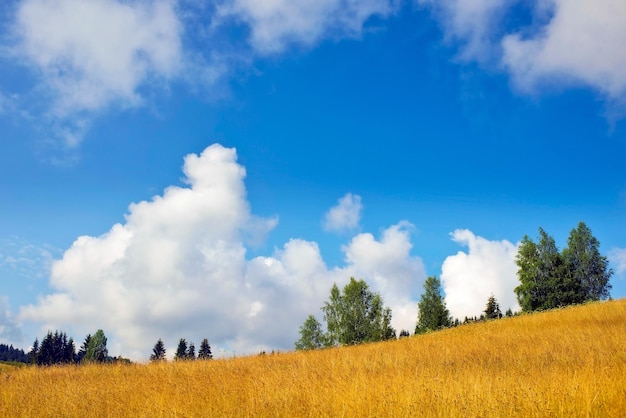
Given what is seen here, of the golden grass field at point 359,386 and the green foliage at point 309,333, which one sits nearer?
the golden grass field at point 359,386

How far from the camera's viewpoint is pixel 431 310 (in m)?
53.7

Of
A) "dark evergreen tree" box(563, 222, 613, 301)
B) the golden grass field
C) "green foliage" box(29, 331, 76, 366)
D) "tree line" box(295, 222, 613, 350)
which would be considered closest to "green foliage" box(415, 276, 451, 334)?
"tree line" box(295, 222, 613, 350)

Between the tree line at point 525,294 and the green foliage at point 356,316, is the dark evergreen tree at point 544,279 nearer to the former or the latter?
the tree line at point 525,294

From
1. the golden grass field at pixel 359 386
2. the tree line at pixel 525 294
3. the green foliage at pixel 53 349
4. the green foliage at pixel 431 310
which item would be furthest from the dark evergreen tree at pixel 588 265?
the green foliage at pixel 53 349

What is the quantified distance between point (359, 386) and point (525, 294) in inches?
1947

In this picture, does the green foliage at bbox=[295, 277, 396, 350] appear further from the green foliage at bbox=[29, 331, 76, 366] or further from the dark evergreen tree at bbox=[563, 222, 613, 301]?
the green foliage at bbox=[29, 331, 76, 366]

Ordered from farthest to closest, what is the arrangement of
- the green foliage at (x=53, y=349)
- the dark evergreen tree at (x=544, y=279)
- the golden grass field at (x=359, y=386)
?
the green foliage at (x=53, y=349) → the dark evergreen tree at (x=544, y=279) → the golden grass field at (x=359, y=386)

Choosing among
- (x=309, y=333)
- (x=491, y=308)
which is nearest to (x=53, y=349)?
(x=309, y=333)

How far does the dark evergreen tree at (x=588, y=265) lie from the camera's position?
2094 inches

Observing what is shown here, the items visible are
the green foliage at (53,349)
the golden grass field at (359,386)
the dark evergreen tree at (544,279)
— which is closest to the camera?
the golden grass field at (359,386)

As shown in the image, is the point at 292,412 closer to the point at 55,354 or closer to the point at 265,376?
the point at 265,376

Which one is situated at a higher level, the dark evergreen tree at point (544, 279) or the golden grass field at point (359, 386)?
the dark evergreen tree at point (544, 279)

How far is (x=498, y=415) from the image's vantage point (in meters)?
5.47

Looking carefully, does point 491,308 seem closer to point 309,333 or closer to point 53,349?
point 309,333
